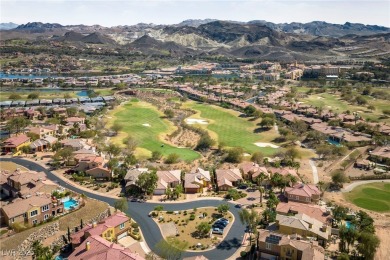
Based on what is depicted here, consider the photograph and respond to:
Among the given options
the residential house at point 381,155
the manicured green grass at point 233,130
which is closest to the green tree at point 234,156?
the manicured green grass at point 233,130

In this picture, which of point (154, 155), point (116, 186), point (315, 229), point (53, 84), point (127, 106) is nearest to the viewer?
point (315, 229)

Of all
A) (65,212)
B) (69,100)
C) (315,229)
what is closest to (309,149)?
(315,229)

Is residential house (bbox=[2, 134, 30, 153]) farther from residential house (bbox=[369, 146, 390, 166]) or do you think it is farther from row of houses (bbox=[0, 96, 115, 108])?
residential house (bbox=[369, 146, 390, 166])

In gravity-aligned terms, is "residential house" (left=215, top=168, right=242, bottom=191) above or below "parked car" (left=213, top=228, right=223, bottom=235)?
above

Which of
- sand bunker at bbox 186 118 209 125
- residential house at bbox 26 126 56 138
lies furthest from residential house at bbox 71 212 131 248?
sand bunker at bbox 186 118 209 125

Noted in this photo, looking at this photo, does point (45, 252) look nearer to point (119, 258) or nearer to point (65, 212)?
point (119, 258)

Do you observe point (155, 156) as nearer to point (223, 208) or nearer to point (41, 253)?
point (223, 208)

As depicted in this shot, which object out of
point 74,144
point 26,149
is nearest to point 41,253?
point 74,144
